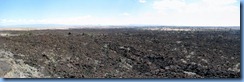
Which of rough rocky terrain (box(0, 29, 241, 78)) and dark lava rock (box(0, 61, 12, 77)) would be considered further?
rough rocky terrain (box(0, 29, 241, 78))

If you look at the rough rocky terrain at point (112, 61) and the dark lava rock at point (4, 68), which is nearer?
the dark lava rock at point (4, 68)

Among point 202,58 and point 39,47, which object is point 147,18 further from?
point 39,47

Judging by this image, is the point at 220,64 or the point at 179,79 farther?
the point at 220,64

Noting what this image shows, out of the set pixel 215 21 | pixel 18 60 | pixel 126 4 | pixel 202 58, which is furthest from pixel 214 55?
pixel 18 60

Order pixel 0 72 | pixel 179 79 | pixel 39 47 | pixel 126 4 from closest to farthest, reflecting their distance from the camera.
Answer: pixel 179 79
pixel 0 72
pixel 126 4
pixel 39 47

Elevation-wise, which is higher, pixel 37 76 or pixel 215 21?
pixel 215 21

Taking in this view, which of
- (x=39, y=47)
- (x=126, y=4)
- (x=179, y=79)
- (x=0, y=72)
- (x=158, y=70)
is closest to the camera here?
(x=179, y=79)

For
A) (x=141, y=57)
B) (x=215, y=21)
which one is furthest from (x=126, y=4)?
(x=215, y=21)

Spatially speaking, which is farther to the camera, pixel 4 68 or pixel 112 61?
pixel 112 61

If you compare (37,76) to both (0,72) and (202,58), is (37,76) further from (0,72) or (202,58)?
(202,58)
